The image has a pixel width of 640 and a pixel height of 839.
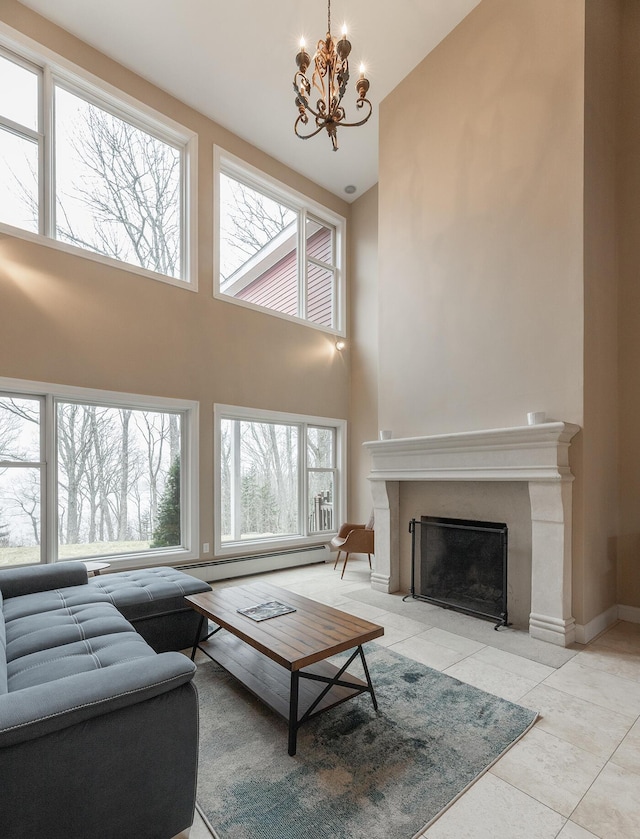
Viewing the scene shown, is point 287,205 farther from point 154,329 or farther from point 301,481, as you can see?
point 301,481

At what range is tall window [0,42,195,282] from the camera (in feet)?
14.2

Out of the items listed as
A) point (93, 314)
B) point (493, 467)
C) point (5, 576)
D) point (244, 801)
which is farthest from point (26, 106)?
point (244, 801)

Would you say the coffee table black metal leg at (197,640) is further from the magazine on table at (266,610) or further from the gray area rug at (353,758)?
the magazine on table at (266,610)

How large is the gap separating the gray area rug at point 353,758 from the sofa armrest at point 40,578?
49.1 inches

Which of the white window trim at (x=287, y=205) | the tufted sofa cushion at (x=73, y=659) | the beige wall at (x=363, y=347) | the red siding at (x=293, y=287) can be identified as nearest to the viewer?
the tufted sofa cushion at (x=73, y=659)

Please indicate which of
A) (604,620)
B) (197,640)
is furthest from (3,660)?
(604,620)

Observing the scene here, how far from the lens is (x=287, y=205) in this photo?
6711mm

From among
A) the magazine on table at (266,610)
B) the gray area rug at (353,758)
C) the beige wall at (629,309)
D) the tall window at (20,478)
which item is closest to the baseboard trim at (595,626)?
the beige wall at (629,309)

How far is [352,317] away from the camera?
23.7ft

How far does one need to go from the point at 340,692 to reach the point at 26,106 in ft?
18.7

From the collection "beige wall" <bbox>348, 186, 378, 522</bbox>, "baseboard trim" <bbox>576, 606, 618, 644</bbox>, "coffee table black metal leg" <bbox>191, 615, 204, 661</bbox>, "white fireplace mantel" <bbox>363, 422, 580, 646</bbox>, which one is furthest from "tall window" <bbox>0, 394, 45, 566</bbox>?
"baseboard trim" <bbox>576, 606, 618, 644</bbox>

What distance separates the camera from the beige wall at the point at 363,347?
22.3 ft

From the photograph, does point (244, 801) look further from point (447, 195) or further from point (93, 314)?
point (447, 195)

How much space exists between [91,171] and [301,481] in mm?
4436
